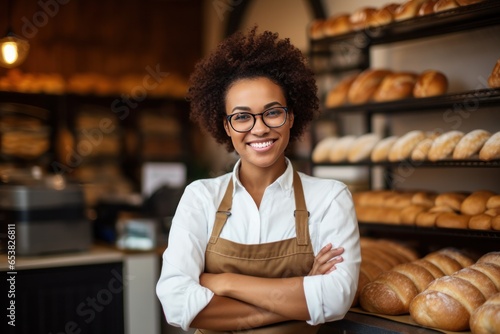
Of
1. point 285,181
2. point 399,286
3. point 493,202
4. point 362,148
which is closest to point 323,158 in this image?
point 362,148

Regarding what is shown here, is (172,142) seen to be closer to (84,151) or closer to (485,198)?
(84,151)

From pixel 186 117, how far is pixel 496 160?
3619 millimetres

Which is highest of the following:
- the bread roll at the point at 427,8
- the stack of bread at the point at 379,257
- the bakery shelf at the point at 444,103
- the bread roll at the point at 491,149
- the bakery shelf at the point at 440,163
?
the bread roll at the point at 427,8

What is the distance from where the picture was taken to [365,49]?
125 inches

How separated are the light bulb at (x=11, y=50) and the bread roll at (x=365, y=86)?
158cm

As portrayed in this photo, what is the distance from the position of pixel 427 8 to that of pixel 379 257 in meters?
1.06

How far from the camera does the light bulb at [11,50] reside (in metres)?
2.79

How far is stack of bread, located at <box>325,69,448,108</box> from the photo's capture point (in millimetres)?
2561

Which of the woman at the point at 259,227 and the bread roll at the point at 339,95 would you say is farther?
the bread roll at the point at 339,95

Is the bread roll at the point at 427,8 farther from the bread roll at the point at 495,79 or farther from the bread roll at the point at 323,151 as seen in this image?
the bread roll at the point at 323,151

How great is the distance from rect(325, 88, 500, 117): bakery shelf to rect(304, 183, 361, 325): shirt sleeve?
86 centimetres

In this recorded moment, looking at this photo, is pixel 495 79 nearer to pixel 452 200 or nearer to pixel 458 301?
pixel 452 200

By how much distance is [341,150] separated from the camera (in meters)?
2.91

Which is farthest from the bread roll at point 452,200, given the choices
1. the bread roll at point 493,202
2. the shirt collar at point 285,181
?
the shirt collar at point 285,181
